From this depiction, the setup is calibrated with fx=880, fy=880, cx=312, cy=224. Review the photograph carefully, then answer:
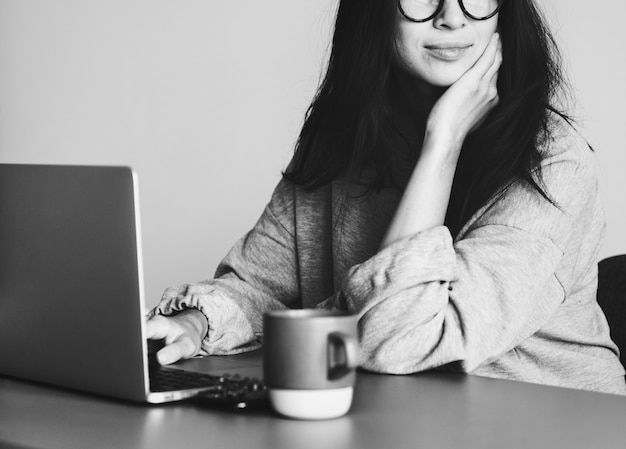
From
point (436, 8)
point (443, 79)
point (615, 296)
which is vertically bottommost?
point (615, 296)

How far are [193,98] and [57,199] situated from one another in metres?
2.15

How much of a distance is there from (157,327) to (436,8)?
0.65 metres

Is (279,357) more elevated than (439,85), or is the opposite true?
(439,85)

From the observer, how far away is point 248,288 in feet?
4.70

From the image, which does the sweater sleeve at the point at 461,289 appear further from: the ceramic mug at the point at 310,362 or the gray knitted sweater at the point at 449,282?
the ceramic mug at the point at 310,362

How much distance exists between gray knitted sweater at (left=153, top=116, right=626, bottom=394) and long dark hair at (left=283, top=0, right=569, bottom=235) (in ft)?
0.11

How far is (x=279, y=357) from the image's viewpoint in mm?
Answer: 782

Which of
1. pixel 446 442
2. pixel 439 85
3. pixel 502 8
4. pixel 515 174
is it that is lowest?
pixel 446 442

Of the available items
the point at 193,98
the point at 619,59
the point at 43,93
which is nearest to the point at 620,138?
the point at 619,59

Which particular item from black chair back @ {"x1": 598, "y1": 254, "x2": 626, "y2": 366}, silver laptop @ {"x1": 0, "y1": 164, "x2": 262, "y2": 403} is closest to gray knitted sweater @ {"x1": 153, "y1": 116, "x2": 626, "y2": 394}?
black chair back @ {"x1": 598, "y1": 254, "x2": 626, "y2": 366}

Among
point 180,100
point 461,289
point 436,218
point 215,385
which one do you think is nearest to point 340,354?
point 215,385

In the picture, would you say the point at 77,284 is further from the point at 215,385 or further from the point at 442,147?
the point at 442,147

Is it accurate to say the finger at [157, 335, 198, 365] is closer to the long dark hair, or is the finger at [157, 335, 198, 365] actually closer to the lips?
the long dark hair

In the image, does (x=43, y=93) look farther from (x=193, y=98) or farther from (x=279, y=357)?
(x=279, y=357)
